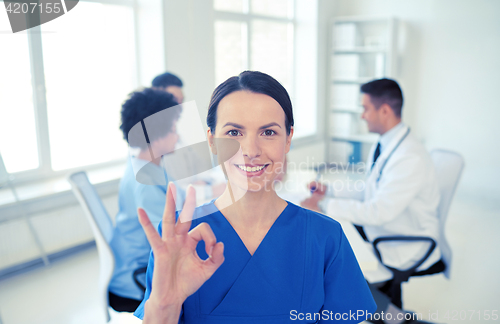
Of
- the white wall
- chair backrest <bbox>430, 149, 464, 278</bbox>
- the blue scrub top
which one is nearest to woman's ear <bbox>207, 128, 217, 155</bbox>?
the blue scrub top

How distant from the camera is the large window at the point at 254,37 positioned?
4.58 meters

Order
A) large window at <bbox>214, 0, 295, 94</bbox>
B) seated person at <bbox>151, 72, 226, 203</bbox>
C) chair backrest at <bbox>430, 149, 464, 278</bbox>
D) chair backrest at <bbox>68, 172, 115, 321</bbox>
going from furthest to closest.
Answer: large window at <bbox>214, 0, 295, 94</bbox> → seated person at <bbox>151, 72, 226, 203</bbox> → chair backrest at <bbox>430, 149, 464, 278</bbox> → chair backrest at <bbox>68, 172, 115, 321</bbox>

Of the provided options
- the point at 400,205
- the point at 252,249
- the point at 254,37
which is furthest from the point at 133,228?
the point at 254,37

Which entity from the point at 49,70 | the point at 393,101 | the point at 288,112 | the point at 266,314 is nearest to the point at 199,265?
the point at 266,314

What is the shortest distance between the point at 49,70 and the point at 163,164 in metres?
2.08

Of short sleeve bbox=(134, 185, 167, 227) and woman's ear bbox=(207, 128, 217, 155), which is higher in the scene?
woman's ear bbox=(207, 128, 217, 155)

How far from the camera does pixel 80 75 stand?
3.57 metres

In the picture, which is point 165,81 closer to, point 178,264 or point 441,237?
point 441,237

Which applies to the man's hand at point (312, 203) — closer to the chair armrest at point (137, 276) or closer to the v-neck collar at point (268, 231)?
the chair armrest at point (137, 276)

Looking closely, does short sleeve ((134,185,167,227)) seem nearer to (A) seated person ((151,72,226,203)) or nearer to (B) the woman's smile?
(A) seated person ((151,72,226,203))

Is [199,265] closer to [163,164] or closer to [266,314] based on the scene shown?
[266,314]

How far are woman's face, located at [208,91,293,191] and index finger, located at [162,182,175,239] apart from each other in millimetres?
188

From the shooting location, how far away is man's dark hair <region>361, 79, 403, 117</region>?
7.54 ft

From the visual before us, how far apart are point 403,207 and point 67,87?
2931 mm
